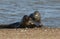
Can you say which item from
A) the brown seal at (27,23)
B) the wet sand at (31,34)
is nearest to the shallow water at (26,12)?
the brown seal at (27,23)

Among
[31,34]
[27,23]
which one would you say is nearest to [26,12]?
[27,23]

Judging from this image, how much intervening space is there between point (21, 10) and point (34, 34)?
5.85 m

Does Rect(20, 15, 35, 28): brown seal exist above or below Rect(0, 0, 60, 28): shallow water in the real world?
above

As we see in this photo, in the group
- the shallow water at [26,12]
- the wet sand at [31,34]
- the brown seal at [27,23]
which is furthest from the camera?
the shallow water at [26,12]

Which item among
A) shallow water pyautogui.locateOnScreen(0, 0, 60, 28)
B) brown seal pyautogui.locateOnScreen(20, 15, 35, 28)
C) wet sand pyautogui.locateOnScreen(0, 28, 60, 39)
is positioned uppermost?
wet sand pyautogui.locateOnScreen(0, 28, 60, 39)

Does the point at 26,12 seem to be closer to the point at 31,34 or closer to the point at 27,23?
the point at 27,23

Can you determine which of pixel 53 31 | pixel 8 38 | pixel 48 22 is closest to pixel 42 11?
pixel 48 22

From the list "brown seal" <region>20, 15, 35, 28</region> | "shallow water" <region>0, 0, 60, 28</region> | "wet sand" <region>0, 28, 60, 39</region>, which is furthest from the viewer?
"shallow water" <region>0, 0, 60, 28</region>

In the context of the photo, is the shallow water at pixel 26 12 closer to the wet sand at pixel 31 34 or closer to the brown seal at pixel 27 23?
the brown seal at pixel 27 23

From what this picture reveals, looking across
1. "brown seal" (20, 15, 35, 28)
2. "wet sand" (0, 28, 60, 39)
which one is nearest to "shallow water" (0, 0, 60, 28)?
"brown seal" (20, 15, 35, 28)

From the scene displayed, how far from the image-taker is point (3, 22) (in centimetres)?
1261

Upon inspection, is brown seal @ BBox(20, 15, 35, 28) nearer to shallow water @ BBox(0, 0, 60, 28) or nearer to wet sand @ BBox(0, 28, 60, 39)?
shallow water @ BBox(0, 0, 60, 28)

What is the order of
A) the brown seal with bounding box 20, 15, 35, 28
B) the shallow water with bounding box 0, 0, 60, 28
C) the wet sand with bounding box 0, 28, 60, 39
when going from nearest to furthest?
the wet sand with bounding box 0, 28, 60, 39, the brown seal with bounding box 20, 15, 35, 28, the shallow water with bounding box 0, 0, 60, 28

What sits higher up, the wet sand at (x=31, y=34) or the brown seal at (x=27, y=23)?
the wet sand at (x=31, y=34)
